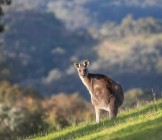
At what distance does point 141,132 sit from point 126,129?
107 centimetres

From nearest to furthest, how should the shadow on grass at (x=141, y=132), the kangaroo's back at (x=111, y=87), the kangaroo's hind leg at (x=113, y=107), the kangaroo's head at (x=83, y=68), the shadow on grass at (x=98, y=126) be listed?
the shadow on grass at (x=141, y=132), the shadow on grass at (x=98, y=126), the kangaroo's hind leg at (x=113, y=107), the kangaroo's back at (x=111, y=87), the kangaroo's head at (x=83, y=68)

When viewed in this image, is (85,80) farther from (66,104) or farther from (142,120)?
(66,104)

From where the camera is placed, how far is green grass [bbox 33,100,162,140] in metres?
12.5

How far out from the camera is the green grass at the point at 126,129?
41.0 feet

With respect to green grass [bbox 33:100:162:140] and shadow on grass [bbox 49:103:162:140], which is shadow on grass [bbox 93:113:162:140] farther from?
shadow on grass [bbox 49:103:162:140]

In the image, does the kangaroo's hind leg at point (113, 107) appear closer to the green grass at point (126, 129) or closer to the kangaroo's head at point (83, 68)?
the green grass at point (126, 129)

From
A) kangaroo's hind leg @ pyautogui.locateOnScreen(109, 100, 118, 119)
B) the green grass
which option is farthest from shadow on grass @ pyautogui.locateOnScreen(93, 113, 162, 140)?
kangaroo's hind leg @ pyautogui.locateOnScreen(109, 100, 118, 119)

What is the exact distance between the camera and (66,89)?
194 meters

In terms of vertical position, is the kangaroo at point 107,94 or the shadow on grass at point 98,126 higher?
the kangaroo at point 107,94

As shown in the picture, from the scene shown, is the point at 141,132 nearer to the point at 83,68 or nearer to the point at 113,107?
the point at 113,107

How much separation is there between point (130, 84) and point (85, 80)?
171 metres

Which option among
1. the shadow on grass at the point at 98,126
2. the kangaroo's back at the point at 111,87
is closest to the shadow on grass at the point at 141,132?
the shadow on grass at the point at 98,126

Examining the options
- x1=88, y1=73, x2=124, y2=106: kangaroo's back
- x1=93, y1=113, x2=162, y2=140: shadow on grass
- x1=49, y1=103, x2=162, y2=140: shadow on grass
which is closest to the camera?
x1=93, y1=113, x2=162, y2=140: shadow on grass

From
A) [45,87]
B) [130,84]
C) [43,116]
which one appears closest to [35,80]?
[45,87]
